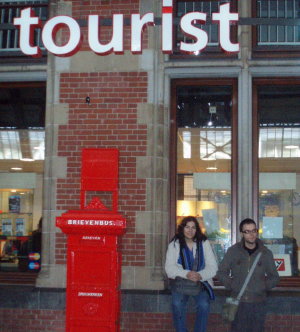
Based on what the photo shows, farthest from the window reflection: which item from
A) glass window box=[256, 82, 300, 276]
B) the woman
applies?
the woman

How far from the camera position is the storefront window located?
295 inches

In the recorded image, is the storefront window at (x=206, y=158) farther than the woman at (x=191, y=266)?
Yes

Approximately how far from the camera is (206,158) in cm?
761

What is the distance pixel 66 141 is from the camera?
744cm

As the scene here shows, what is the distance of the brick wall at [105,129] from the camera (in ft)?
23.9

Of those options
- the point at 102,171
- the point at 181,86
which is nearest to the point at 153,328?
the point at 102,171

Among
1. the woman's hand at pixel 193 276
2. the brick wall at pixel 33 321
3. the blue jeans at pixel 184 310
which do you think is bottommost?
the brick wall at pixel 33 321

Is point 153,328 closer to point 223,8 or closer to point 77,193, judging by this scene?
point 77,193

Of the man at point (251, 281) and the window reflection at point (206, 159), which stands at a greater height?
the window reflection at point (206, 159)

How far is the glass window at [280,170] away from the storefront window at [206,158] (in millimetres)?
467

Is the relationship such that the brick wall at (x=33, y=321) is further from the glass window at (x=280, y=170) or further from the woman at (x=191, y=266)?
the glass window at (x=280, y=170)

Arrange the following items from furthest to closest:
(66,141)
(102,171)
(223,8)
→ (66,141) < (102,171) < (223,8)

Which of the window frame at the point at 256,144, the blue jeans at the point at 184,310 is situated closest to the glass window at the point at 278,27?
the window frame at the point at 256,144

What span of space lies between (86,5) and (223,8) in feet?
7.20
